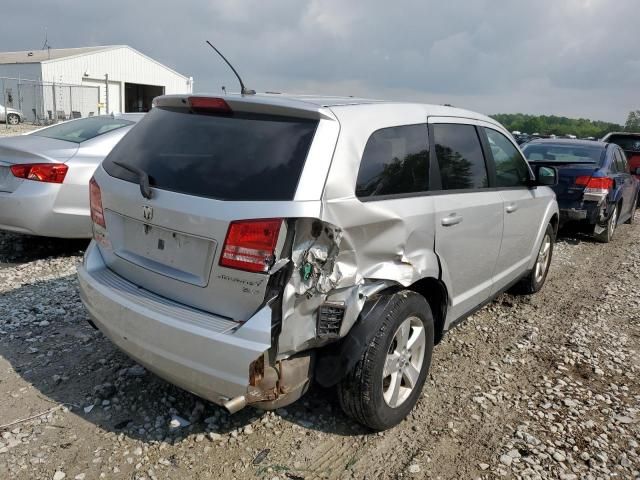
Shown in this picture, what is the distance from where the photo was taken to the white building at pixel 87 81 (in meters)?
31.3

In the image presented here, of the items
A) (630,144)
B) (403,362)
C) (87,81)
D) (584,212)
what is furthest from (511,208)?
(87,81)

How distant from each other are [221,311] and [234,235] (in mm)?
378

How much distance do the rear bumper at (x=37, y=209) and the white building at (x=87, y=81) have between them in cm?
2574

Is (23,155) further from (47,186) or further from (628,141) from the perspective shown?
(628,141)

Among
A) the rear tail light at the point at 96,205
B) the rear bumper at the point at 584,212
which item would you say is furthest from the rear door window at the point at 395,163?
the rear bumper at the point at 584,212

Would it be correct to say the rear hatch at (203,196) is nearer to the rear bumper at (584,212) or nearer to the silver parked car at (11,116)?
the rear bumper at (584,212)

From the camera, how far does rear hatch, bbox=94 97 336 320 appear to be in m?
2.39

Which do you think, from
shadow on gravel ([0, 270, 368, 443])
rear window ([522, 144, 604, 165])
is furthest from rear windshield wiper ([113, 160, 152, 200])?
rear window ([522, 144, 604, 165])

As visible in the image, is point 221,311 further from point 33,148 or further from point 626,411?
point 33,148

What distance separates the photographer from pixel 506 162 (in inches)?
172

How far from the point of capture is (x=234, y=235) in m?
2.36

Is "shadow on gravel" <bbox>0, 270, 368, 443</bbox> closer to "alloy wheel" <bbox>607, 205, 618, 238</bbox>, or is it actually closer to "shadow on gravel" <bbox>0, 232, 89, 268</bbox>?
"shadow on gravel" <bbox>0, 232, 89, 268</bbox>

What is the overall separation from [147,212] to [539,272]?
14.3ft

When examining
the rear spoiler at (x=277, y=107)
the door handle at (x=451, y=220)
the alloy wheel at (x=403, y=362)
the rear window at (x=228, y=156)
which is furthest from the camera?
the door handle at (x=451, y=220)
